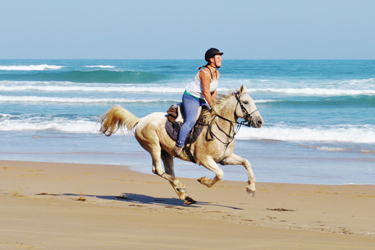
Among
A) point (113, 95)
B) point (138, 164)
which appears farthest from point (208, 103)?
point (113, 95)

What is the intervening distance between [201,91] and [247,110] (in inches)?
29.4

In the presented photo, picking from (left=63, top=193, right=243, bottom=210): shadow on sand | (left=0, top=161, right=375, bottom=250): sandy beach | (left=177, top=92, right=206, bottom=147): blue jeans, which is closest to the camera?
(left=0, top=161, right=375, bottom=250): sandy beach

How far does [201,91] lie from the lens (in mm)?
7461

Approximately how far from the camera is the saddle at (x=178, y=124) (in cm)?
753

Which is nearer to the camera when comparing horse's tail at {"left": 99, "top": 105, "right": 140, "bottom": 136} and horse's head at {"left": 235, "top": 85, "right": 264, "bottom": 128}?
horse's head at {"left": 235, "top": 85, "right": 264, "bottom": 128}

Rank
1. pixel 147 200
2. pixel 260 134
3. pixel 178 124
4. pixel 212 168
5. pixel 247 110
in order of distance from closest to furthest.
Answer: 1. pixel 247 110
2. pixel 212 168
3. pixel 178 124
4. pixel 147 200
5. pixel 260 134

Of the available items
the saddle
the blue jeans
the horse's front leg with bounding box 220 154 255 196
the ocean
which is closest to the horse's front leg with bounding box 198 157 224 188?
the horse's front leg with bounding box 220 154 255 196

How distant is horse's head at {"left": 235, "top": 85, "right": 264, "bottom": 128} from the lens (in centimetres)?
719

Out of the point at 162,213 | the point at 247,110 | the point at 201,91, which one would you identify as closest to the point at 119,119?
the point at 201,91

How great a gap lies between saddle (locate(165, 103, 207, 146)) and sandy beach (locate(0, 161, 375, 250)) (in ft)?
3.52

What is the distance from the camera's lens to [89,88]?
3766 centimetres
